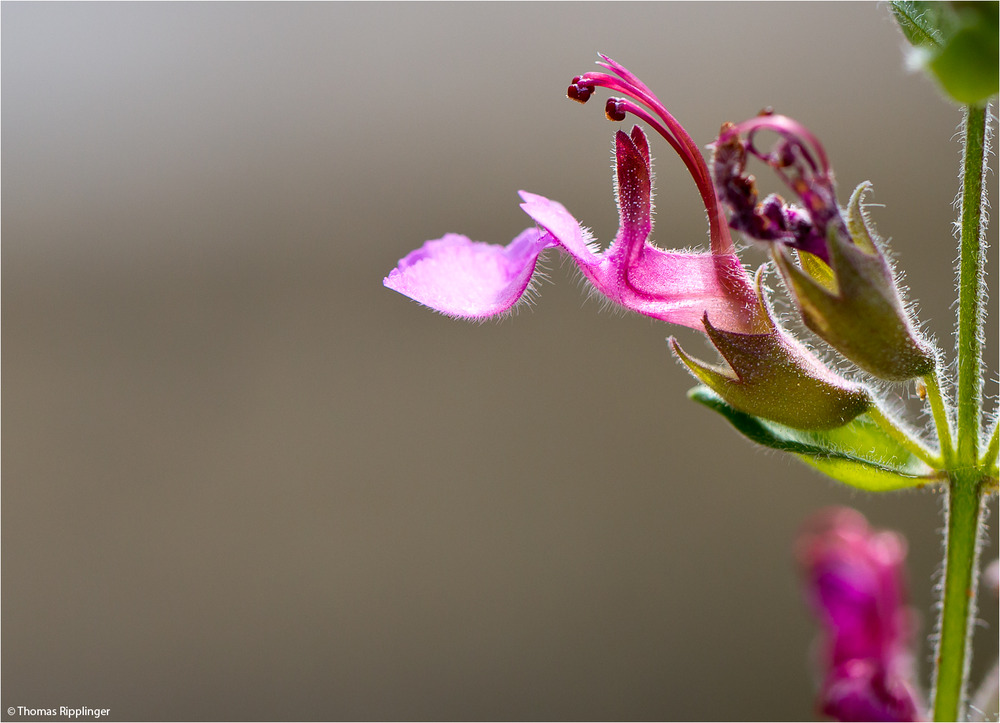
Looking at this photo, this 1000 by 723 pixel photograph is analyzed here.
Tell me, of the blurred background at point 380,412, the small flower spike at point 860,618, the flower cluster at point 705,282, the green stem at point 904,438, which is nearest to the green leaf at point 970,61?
the flower cluster at point 705,282

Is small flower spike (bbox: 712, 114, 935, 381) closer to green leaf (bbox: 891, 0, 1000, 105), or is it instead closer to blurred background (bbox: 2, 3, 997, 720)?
green leaf (bbox: 891, 0, 1000, 105)

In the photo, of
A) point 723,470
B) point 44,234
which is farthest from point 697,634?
point 44,234

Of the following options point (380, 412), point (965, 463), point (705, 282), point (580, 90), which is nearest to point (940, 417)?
point (965, 463)

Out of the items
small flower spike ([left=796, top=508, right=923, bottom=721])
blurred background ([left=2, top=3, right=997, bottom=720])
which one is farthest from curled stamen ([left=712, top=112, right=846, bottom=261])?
blurred background ([left=2, top=3, right=997, bottom=720])

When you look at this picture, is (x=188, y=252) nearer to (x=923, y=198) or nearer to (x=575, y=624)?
(x=575, y=624)

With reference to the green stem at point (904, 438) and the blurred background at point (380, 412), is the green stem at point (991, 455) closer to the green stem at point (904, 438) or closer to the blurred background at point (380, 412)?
the green stem at point (904, 438)

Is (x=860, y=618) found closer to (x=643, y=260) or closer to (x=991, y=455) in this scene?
(x=991, y=455)
